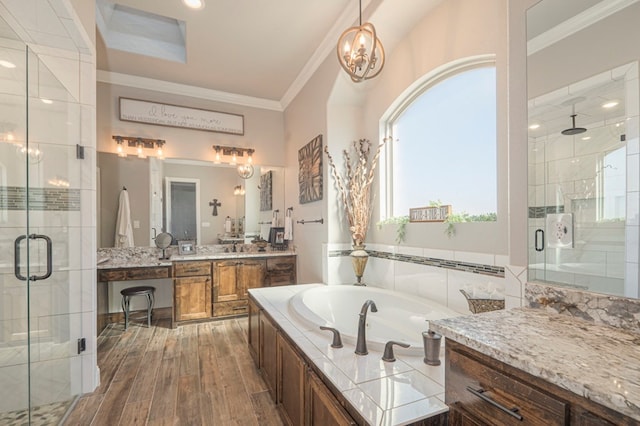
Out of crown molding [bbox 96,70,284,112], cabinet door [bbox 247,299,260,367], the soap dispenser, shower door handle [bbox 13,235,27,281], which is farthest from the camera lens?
crown molding [bbox 96,70,284,112]

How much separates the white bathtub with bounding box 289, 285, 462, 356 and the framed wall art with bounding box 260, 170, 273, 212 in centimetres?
208

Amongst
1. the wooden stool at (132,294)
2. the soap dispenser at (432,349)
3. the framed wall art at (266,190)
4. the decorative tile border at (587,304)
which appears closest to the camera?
the decorative tile border at (587,304)

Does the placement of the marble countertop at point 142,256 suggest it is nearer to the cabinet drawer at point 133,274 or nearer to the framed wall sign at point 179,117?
the cabinet drawer at point 133,274

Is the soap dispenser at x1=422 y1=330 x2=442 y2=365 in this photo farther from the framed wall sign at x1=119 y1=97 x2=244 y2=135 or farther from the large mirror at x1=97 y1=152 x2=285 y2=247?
the framed wall sign at x1=119 y1=97 x2=244 y2=135

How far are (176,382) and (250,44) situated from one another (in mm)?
3258

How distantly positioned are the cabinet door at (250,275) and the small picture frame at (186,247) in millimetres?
783

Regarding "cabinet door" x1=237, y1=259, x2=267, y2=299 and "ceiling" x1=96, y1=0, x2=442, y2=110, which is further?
"cabinet door" x1=237, y1=259, x2=267, y2=299

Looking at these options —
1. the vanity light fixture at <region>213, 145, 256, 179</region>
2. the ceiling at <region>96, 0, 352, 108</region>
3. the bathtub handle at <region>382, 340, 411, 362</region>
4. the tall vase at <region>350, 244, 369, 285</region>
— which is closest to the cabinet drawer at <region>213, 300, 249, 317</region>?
the tall vase at <region>350, 244, 369, 285</region>

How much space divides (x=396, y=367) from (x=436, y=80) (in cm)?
213

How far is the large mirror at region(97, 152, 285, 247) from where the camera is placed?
3668 millimetres

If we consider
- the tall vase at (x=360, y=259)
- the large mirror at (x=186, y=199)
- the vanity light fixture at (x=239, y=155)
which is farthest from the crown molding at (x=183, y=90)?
the tall vase at (x=360, y=259)

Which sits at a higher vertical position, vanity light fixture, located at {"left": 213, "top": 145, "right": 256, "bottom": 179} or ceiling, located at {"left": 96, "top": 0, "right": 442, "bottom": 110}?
ceiling, located at {"left": 96, "top": 0, "right": 442, "bottom": 110}

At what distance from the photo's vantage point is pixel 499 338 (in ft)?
2.90

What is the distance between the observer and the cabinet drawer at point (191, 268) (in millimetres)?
3506
